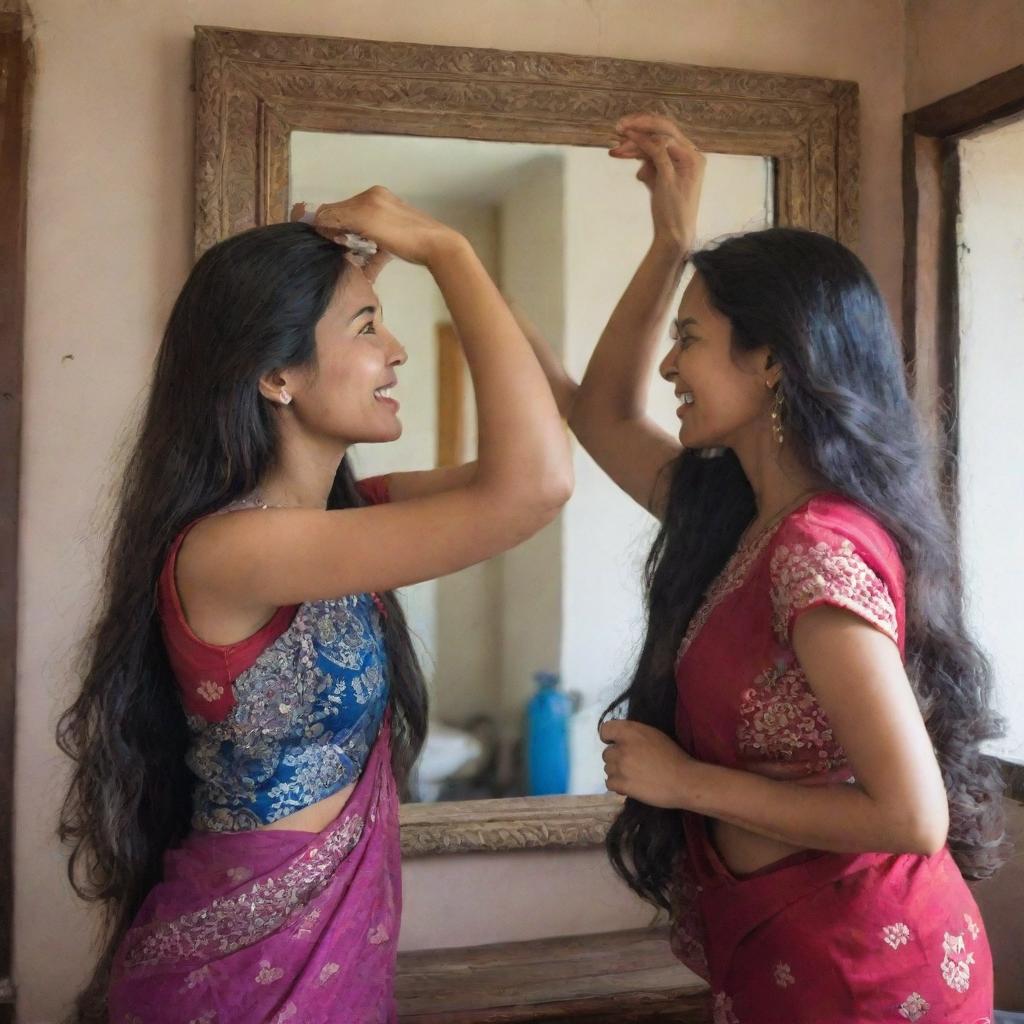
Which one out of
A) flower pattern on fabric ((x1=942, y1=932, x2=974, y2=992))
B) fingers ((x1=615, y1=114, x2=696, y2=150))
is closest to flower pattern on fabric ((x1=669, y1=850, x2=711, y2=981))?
flower pattern on fabric ((x1=942, y1=932, x2=974, y2=992))

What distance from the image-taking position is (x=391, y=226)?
1.24 metres

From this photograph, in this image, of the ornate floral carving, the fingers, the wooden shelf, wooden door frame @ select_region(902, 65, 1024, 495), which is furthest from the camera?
wooden door frame @ select_region(902, 65, 1024, 495)


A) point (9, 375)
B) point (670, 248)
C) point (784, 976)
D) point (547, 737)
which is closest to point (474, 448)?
point (547, 737)

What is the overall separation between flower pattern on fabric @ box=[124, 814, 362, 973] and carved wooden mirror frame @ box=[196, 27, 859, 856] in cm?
80

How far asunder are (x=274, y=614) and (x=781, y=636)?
1.72ft

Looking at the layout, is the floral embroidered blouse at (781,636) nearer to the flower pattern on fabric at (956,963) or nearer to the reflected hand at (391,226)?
the flower pattern on fabric at (956,963)

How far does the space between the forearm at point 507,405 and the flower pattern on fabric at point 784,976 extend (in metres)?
0.53

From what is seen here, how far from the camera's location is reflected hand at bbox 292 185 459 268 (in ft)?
4.02

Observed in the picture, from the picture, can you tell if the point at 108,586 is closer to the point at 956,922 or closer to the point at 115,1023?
the point at 115,1023

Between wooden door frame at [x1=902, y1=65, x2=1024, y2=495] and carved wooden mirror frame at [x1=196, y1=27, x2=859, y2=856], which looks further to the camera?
wooden door frame at [x1=902, y1=65, x2=1024, y2=495]

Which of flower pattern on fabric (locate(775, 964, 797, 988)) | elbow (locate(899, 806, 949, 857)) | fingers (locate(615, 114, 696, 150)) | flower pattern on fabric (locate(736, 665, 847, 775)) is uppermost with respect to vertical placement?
fingers (locate(615, 114, 696, 150))

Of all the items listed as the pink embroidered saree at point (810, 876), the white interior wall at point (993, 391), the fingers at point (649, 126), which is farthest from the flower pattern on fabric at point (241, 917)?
the white interior wall at point (993, 391)

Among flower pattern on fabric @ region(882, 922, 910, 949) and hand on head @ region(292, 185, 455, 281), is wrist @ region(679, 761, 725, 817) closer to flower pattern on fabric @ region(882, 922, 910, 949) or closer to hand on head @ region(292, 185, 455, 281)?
flower pattern on fabric @ region(882, 922, 910, 949)

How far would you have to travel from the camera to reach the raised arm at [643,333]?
1.51 meters
